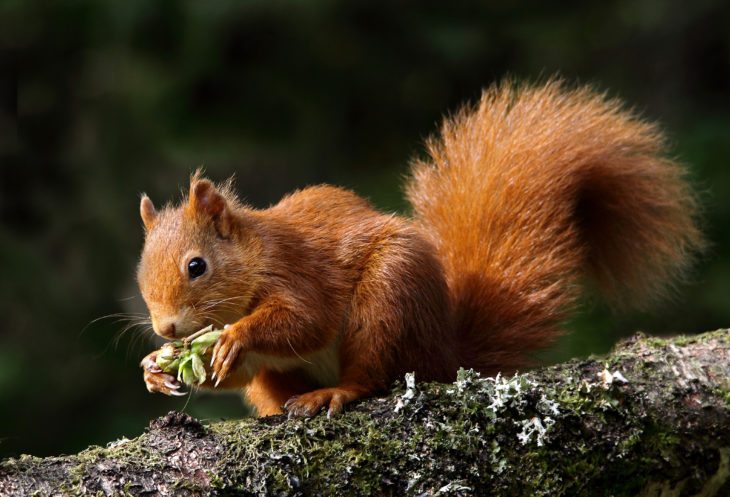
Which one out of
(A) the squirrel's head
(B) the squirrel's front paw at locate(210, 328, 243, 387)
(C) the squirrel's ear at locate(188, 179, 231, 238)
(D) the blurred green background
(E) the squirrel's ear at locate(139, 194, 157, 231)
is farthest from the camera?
(D) the blurred green background

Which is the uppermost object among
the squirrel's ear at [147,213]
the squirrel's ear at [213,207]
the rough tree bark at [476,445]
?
the squirrel's ear at [147,213]

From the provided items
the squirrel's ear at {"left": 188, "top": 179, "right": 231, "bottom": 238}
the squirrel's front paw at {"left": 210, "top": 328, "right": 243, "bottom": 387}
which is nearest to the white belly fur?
the squirrel's front paw at {"left": 210, "top": 328, "right": 243, "bottom": 387}

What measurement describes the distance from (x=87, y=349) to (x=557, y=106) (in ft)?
7.74

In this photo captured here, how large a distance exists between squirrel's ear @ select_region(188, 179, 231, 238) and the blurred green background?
1.55 metres

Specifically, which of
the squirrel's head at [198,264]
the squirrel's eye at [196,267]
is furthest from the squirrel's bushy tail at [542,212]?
the squirrel's eye at [196,267]

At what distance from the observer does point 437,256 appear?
9.34 feet

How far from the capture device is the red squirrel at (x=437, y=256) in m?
2.53

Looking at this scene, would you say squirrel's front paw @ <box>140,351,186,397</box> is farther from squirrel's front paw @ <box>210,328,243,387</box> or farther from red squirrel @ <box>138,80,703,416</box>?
squirrel's front paw @ <box>210,328,243,387</box>

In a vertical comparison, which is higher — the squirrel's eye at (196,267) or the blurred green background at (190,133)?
the blurred green background at (190,133)

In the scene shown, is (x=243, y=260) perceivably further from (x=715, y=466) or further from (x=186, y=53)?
(x=186, y=53)

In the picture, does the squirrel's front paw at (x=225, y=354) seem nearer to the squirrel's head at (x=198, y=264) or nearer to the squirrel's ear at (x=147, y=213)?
the squirrel's head at (x=198, y=264)

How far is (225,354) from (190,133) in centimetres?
224

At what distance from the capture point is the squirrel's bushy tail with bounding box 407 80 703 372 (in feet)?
9.52

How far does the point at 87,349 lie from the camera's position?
4422 millimetres
